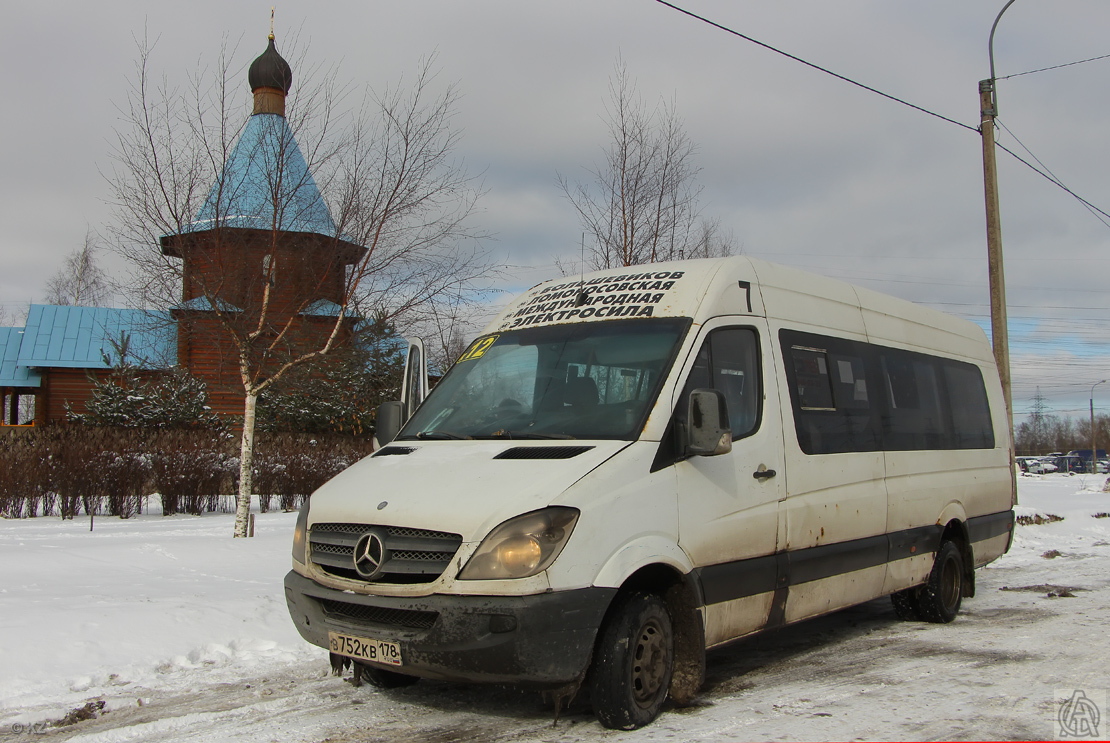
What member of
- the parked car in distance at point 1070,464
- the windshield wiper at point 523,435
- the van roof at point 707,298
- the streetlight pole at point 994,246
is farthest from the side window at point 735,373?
the parked car in distance at point 1070,464

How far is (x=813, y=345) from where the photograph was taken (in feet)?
21.1

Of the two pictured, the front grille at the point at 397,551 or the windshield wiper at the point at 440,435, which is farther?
the windshield wiper at the point at 440,435

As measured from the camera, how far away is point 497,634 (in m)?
4.15

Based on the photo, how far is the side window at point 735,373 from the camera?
17.6 feet

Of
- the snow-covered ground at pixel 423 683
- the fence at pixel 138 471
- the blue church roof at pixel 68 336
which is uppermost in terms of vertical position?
the blue church roof at pixel 68 336

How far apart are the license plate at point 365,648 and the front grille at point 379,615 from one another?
0.28 feet

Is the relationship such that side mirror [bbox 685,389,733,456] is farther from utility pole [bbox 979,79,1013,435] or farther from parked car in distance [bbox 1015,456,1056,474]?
parked car in distance [bbox 1015,456,1056,474]

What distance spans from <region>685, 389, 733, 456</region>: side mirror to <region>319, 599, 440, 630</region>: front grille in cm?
159

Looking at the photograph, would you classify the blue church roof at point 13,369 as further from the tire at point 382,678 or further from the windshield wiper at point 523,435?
the windshield wiper at point 523,435

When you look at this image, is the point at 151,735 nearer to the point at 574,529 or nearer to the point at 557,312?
the point at 574,529

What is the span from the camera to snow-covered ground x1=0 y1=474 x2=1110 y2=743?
4.72m

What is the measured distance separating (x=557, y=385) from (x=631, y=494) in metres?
1.04

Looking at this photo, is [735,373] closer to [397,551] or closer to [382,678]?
[397,551]

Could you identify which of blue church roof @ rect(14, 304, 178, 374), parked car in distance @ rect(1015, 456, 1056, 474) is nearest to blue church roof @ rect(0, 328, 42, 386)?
blue church roof @ rect(14, 304, 178, 374)
